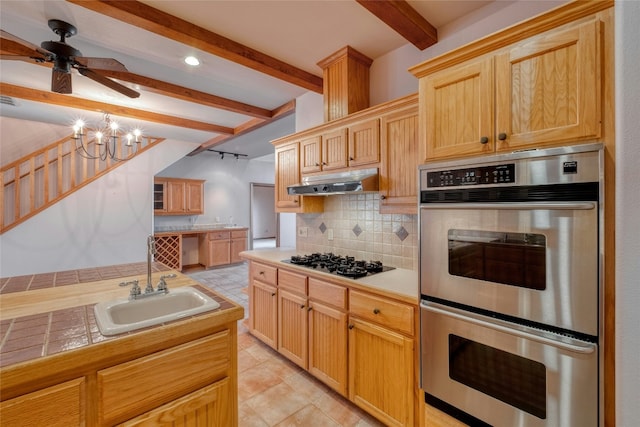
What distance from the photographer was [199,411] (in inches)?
51.6

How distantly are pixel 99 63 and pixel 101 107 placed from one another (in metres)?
2.17

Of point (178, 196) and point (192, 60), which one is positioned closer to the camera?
point (192, 60)

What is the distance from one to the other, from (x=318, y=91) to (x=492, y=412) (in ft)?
9.41

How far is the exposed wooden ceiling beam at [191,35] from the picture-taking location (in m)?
1.76

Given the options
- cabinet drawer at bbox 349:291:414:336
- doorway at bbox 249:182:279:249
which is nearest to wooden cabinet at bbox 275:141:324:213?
cabinet drawer at bbox 349:291:414:336

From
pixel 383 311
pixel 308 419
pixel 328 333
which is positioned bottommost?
pixel 308 419

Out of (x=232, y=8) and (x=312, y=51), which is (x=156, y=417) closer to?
(x=232, y=8)

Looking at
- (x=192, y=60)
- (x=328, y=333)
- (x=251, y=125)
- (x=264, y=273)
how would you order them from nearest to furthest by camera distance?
(x=328, y=333)
(x=192, y=60)
(x=264, y=273)
(x=251, y=125)

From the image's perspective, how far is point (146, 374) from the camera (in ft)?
3.86

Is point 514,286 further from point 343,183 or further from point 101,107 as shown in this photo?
point 101,107

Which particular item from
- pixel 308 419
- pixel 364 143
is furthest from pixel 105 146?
pixel 308 419

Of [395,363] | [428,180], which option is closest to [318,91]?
[428,180]

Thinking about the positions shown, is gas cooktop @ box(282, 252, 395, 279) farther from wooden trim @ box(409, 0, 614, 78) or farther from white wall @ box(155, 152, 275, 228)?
white wall @ box(155, 152, 275, 228)

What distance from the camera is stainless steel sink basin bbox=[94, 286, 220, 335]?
4.04ft
